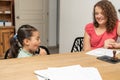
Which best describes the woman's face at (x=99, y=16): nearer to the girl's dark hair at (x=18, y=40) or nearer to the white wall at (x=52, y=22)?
the girl's dark hair at (x=18, y=40)

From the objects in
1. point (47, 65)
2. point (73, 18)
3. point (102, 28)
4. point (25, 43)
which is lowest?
point (47, 65)

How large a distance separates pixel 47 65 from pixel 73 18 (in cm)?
243

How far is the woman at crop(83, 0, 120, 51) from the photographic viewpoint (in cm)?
228

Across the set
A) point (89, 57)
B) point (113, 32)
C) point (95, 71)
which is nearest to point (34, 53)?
point (89, 57)

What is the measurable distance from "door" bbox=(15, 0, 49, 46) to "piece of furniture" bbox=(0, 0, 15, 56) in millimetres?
184

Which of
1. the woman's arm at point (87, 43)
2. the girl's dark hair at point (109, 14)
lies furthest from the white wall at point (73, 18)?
the woman's arm at point (87, 43)

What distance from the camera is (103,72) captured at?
137 cm

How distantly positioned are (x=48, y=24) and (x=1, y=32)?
4.71ft

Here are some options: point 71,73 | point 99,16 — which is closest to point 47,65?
point 71,73

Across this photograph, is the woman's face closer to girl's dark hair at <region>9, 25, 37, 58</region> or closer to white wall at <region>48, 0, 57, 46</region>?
girl's dark hair at <region>9, 25, 37, 58</region>

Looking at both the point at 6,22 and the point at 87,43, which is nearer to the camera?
the point at 87,43

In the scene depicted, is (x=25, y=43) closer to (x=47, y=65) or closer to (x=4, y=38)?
(x=47, y=65)

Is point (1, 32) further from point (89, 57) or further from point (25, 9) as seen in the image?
point (89, 57)

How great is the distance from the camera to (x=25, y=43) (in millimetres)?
1910
